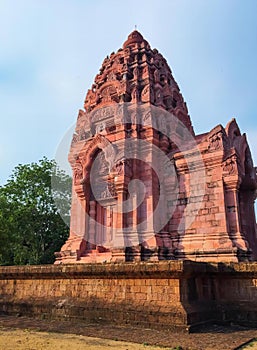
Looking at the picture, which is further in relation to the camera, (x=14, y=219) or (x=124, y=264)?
(x=14, y=219)

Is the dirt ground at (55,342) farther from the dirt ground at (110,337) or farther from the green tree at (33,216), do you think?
the green tree at (33,216)

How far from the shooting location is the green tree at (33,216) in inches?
941

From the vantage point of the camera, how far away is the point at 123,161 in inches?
504

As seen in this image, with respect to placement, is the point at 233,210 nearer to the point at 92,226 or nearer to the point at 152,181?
the point at 152,181

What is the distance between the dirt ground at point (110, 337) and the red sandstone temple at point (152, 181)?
3.27 metres

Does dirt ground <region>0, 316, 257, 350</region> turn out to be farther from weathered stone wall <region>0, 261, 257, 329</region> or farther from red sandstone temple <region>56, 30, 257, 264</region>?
red sandstone temple <region>56, 30, 257, 264</region>

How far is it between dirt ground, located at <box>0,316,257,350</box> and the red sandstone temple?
3.27m

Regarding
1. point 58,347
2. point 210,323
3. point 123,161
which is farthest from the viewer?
point 123,161

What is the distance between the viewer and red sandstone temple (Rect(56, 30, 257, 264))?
11328 mm

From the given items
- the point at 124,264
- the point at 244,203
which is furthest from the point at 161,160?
the point at 124,264

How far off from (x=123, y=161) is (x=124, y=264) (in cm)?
517

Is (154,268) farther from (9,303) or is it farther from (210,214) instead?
(9,303)

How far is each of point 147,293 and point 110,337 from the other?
1.69m

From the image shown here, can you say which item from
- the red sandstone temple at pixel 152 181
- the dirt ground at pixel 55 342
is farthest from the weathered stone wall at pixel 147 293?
the dirt ground at pixel 55 342
